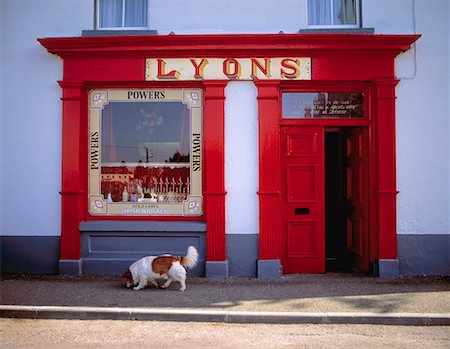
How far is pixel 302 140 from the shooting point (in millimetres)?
9375

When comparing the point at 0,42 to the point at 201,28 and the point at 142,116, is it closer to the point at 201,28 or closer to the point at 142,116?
the point at 142,116

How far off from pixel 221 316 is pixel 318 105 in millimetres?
4414

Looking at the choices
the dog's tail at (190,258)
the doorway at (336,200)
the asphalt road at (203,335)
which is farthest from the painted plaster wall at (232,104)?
the asphalt road at (203,335)

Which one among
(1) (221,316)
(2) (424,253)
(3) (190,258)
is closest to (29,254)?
(3) (190,258)

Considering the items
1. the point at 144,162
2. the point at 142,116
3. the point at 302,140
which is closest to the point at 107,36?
the point at 142,116

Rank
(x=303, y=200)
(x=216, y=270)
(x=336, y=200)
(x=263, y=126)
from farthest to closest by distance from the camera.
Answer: (x=336, y=200) → (x=303, y=200) → (x=263, y=126) → (x=216, y=270)

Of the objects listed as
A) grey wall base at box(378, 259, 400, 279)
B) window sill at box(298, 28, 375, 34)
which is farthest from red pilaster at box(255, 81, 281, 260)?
grey wall base at box(378, 259, 400, 279)

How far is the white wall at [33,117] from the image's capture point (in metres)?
9.27

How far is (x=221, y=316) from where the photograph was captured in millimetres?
6547

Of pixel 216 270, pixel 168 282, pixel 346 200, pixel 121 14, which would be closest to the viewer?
pixel 168 282

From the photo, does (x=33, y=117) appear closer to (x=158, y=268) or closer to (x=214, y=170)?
(x=214, y=170)

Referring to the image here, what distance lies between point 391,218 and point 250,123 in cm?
293

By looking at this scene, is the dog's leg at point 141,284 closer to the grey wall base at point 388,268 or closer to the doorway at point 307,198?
the doorway at point 307,198

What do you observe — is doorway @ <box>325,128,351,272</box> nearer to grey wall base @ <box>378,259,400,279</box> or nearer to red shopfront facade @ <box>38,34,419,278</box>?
red shopfront facade @ <box>38,34,419,278</box>
